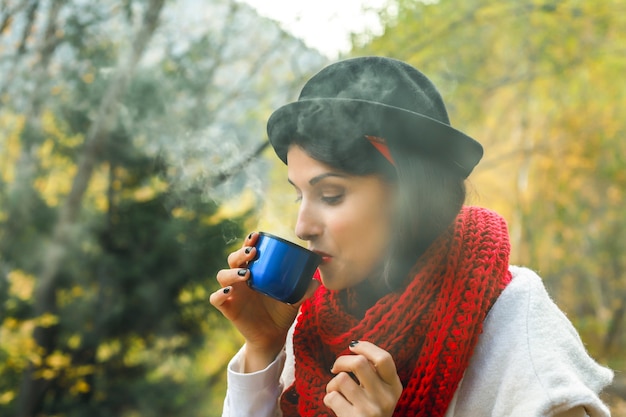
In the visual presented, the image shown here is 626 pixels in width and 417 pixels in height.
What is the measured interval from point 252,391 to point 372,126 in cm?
70

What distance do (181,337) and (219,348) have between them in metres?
0.42

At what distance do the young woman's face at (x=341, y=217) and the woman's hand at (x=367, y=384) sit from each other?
0.20 m

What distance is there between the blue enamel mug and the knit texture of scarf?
0.17 metres

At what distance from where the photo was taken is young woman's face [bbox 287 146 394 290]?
47.3 inches

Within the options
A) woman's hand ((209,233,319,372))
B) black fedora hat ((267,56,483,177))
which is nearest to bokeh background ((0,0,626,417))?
woman's hand ((209,233,319,372))

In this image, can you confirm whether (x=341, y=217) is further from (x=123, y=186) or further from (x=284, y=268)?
(x=123, y=186)

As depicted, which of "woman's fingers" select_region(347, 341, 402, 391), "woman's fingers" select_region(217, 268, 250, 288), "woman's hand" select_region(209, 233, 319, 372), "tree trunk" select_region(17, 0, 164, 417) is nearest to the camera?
"woman's fingers" select_region(347, 341, 402, 391)

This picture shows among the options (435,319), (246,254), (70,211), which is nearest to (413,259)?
(435,319)

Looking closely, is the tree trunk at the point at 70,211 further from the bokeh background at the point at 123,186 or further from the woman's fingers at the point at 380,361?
the woman's fingers at the point at 380,361

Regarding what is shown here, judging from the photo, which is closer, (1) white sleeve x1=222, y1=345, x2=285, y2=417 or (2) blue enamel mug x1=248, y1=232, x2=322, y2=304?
Answer: (2) blue enamel mug x1=248, y1=232, x2=322, y2=304

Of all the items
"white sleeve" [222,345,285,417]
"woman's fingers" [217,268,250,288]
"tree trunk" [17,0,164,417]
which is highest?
"woman's fingers" [217,268,250,288]

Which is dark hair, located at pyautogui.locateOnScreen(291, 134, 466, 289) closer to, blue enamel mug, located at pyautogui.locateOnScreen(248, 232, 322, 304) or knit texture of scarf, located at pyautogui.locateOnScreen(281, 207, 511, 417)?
knit texture of scarf, located at pyautogui.locateOnScreen(281, 207, 511, 417)

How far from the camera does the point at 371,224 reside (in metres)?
1.21

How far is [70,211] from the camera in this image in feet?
14.7
